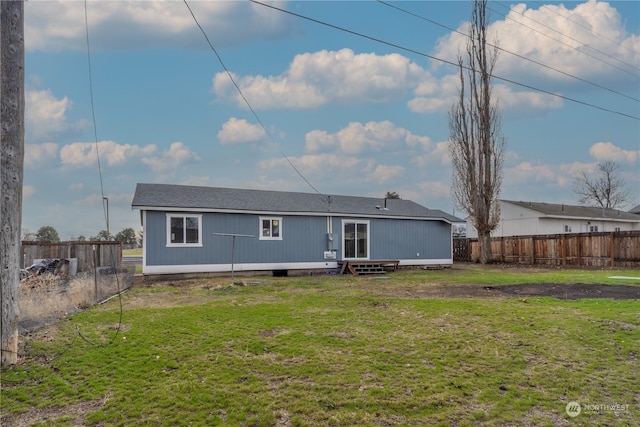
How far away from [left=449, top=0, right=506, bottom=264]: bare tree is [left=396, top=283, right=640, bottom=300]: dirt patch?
11663mm

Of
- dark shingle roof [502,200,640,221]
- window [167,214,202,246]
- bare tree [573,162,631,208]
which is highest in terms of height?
bare tree [573,162,631,208]

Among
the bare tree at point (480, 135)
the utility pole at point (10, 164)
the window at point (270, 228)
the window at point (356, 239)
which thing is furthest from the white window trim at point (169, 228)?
the bare tree at point (480, 135)

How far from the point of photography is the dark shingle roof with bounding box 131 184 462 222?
1453 centimetres

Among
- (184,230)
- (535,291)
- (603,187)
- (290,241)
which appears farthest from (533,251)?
(603,187)

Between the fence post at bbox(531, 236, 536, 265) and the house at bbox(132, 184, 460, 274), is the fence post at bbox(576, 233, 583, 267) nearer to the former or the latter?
the fence post at bbox(531, 236, 536, 265)

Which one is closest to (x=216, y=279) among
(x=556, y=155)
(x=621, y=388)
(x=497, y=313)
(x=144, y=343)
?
(x=144, y=343)

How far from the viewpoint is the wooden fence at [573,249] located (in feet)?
56.4

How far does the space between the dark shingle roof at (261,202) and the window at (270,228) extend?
17.3 inches

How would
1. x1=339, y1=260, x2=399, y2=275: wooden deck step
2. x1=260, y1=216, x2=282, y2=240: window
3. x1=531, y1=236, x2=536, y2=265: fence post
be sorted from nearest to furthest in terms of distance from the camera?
x1=260, y1=216, x2=282, y2=240: window < x1=339, y1=260, x2=399, y2=275: wooden deck step < x1=531, y1=236, x2=536, y2=265: fence post

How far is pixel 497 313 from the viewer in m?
6.96

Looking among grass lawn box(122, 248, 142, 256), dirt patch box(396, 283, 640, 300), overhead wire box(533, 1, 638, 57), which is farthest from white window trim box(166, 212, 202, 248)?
grass lawn box(122, 248, 142, 256)

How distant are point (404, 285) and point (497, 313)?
4984mm

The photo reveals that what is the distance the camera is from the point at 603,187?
43.8 meters

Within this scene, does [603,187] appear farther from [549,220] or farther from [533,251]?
[533,251]
